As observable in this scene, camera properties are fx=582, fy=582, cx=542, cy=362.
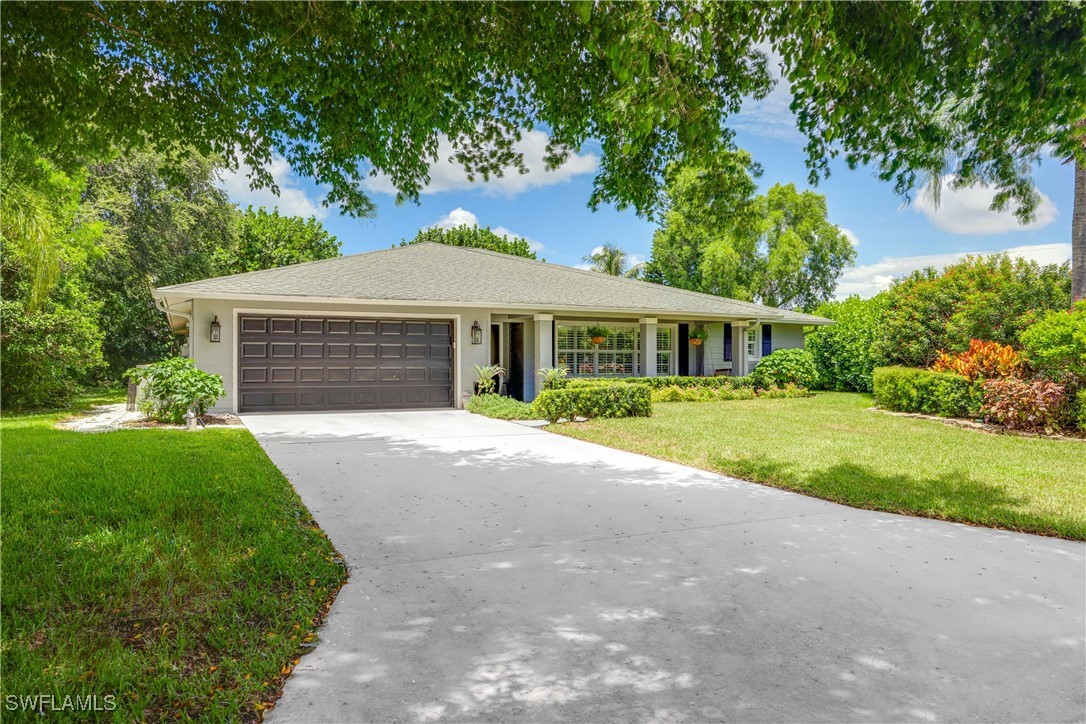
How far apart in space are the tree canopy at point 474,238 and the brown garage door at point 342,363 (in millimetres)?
18333

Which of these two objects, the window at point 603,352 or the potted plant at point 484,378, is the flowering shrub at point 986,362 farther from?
the potted plant at point 484,378

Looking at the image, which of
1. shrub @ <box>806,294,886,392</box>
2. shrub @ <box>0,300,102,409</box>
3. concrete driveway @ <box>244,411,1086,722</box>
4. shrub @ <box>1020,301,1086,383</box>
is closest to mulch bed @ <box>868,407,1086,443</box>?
shrub @ <box>1020,301,1086,383</box>

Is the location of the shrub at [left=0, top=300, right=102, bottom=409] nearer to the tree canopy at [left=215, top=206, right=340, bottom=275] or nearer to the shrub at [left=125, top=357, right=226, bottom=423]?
the shrub at [left=125, top=357, right=226, bottom=423]

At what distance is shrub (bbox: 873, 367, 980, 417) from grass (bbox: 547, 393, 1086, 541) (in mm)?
885

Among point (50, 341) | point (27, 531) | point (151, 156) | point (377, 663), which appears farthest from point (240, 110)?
point (151, 156)

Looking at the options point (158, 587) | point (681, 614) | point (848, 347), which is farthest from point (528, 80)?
point (848, 347)

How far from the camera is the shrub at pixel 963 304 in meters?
12.7

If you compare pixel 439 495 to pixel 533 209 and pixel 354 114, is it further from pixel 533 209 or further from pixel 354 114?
pixel 533 209

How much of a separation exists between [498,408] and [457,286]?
4.00 m

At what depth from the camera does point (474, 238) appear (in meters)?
31.8

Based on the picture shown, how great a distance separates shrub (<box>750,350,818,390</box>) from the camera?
17516 mm

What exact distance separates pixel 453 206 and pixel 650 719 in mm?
30918

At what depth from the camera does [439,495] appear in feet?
18.4

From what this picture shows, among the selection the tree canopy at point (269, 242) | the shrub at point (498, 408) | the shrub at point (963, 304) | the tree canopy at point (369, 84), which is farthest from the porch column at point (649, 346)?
the tree canopy at point (269, 242)
